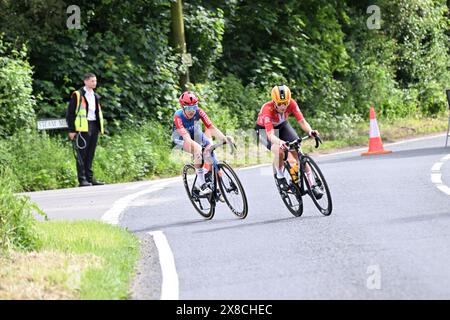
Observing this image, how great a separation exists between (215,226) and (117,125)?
988 centimetres

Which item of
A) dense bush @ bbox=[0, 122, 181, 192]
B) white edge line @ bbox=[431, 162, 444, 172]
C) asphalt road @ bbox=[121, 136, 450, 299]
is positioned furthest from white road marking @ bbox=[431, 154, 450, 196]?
dense bush @ bbox=[0, 122, 181, 192]

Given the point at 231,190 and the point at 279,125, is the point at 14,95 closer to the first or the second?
the point at 279,125

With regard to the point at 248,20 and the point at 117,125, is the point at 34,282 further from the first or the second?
the point at 248,20

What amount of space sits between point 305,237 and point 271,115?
265 centimetres

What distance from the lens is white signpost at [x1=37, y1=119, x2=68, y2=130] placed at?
21156 mm

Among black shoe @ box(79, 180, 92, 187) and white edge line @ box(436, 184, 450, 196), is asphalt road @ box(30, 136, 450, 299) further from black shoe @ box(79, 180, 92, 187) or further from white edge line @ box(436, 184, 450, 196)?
black shoe @ box(79, 180, 92, 187)

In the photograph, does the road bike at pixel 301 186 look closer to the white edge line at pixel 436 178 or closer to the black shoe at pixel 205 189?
the black shoe at pixel 205 189

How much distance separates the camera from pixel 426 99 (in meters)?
35.7

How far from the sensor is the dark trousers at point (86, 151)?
775 inches

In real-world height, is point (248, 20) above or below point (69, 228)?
above

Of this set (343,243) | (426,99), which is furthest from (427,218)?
(426,99)

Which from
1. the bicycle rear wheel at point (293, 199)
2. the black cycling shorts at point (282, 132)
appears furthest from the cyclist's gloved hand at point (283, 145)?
the black cycling shorts at point (282, 132)

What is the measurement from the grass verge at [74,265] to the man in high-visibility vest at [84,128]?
20.4 feet

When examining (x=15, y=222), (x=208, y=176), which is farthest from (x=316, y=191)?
(x=15, y=222)
